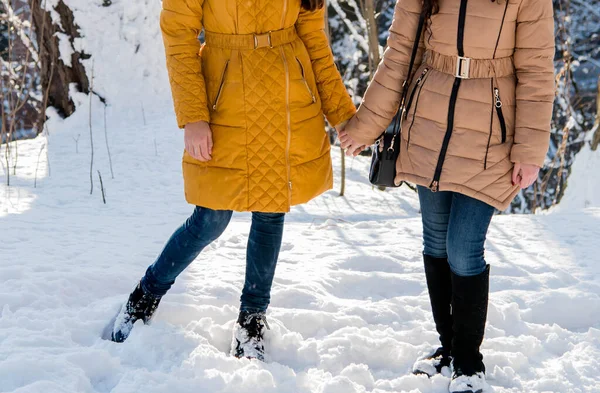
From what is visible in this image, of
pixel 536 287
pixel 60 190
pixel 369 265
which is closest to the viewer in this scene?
pixel 536 287

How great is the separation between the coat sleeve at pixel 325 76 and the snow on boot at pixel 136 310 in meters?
0.95

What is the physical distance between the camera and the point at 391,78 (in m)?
2.12

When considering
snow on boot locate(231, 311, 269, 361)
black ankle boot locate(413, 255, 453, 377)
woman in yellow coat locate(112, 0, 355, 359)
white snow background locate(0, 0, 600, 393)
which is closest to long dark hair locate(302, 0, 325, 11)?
woman in yellow coat locate(112, 0, 355, 359)

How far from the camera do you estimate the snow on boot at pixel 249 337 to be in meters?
2.32

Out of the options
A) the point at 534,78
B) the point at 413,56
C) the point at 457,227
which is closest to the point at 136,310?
the point at 457,227

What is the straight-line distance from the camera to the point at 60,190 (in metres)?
4.99

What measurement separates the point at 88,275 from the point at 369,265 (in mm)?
1455

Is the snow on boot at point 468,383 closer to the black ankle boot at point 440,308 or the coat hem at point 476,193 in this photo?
the black ankle boot at point 440,308

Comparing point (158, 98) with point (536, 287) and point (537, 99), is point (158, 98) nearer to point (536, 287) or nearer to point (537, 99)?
point (536, 287)

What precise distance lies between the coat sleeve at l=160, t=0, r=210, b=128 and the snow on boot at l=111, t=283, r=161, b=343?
70cm

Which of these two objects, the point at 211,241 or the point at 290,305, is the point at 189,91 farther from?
the point at 290,305

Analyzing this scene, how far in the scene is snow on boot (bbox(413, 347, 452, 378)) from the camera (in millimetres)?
2309

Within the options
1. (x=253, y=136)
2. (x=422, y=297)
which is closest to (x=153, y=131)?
(x=422, y=297)

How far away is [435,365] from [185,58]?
140cm
